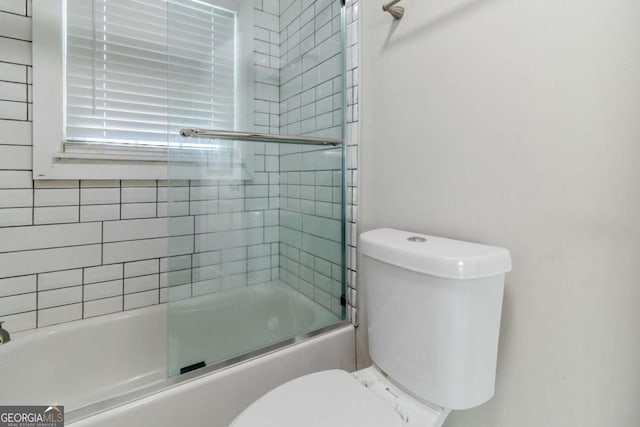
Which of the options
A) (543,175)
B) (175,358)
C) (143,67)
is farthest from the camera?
(143,67)

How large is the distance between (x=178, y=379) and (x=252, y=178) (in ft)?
2.70

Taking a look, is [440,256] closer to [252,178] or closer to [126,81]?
[252,178]

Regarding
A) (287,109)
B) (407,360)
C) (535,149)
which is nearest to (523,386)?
(407,360)

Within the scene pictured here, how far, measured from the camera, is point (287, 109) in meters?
1.62

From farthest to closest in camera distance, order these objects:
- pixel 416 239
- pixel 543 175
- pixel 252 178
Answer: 1. pixel 252 178
2. pixel 416 239
3. pixel 543 175

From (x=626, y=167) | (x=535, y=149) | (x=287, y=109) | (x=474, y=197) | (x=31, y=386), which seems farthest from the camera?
(x=287, y=109)

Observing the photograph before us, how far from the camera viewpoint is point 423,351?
807mm

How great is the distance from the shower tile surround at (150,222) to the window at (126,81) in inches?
2.6

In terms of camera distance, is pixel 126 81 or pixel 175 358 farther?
pixel 126 81

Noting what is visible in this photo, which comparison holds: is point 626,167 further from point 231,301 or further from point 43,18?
point 43,18

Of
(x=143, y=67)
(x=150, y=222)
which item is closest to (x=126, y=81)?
(x=143, y=67)

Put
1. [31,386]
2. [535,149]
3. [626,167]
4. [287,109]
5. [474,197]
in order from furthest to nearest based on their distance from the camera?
[287,109], [31,386], [474,197], [535,149], [626,167]

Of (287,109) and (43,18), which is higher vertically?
(43,18)

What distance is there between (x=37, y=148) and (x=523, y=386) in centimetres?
193
